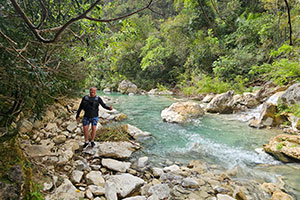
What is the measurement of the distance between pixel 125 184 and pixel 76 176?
31.9 inches

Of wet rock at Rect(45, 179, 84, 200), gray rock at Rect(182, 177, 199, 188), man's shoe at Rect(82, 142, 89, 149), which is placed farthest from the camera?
man's shoe at Rect(82, 142, 89, 149)

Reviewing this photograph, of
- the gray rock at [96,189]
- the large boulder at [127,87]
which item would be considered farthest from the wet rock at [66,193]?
the large boulder at [127,87]

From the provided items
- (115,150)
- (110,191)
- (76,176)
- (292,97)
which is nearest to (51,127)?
(115,150)

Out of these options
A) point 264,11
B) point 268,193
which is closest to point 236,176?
point 268,193

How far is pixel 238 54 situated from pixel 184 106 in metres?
7.42

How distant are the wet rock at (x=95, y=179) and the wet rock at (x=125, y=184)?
135 millimetres

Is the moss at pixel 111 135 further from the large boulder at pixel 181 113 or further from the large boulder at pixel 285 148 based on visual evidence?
the large boulder at pixel 285 148

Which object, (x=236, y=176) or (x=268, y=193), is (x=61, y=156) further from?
(x=268, y=193)

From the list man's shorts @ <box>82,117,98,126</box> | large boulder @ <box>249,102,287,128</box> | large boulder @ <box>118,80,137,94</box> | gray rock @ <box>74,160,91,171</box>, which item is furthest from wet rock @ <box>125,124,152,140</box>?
large boulder @ <box>118,80,137,94</box>

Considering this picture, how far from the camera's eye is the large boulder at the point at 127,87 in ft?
63.9

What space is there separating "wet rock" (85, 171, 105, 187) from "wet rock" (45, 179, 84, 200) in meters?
0.30

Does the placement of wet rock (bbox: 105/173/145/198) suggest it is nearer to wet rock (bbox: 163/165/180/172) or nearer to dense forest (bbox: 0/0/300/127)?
wet rock (bbox: 163/165/180/172)

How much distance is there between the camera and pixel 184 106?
25.4ft

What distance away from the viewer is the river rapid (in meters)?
3.25
